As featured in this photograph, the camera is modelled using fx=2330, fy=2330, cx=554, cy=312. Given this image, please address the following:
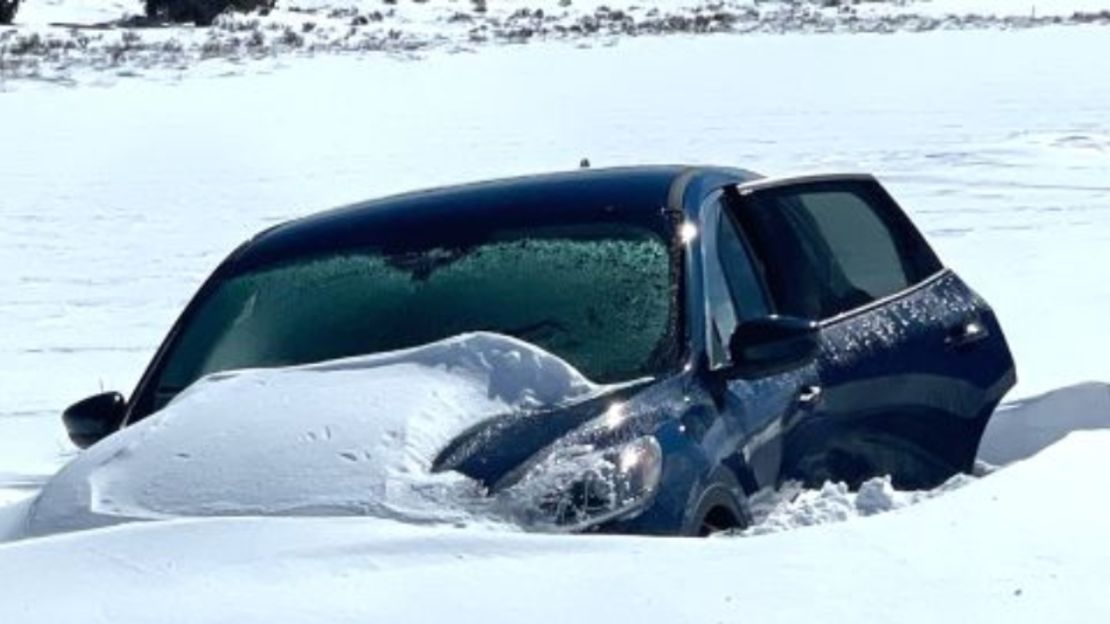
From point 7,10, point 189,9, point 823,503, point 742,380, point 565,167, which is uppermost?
point 742,380

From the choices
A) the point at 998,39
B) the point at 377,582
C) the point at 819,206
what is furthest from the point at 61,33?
the point at 377,582

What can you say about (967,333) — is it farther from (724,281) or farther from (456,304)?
(456,304)

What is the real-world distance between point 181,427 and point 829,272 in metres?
2.12

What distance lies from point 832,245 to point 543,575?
2.78m

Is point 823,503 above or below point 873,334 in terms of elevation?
below

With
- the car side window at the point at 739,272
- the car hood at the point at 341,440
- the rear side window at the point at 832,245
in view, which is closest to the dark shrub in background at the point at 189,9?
the rear side window at the point at 832,245

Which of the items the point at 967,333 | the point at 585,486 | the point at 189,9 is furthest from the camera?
the point at 189,9

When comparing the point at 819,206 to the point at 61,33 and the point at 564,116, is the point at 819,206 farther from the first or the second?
the point at 61,33

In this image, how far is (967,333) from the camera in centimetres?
667

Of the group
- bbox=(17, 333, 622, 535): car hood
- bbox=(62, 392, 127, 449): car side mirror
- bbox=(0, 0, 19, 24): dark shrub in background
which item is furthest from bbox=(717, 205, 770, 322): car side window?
bbox=(0, 0, 19, 24): dark shrub in background

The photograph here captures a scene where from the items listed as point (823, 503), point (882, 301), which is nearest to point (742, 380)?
point (823, 503)

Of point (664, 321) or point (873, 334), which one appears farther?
point (873, 334)

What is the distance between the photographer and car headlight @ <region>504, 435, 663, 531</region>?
15.4 feet

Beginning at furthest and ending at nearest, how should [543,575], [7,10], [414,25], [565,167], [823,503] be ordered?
[414,25] → [7,10] → [565,167] → [823,503] → [543,575]
